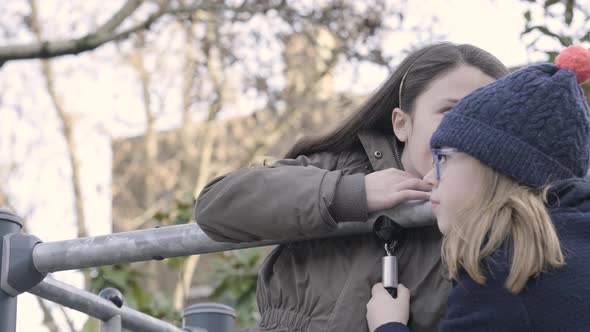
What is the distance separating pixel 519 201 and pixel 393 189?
1.22 feet

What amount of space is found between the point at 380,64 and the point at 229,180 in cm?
555

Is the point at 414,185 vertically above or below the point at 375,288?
above

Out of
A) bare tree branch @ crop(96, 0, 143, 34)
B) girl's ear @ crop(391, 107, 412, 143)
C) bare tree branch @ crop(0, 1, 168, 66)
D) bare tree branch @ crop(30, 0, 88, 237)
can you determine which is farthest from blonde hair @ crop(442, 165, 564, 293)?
bare tree branch @ crop(30, 0, 88, 237)

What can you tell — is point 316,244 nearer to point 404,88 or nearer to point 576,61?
point 404,88

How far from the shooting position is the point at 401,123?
2547 mm

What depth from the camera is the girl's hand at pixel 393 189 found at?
88.0 inches

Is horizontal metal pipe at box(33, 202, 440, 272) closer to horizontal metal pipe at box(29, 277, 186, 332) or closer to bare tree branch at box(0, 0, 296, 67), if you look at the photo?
horizontal metal pipe at box(29, 277, 186, 332)

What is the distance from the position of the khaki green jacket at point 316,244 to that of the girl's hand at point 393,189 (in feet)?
0.07

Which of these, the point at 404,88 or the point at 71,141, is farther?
the point at 71,141

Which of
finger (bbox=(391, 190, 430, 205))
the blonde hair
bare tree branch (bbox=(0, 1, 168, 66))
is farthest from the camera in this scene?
bare tree branch (bbox=(0, 1, 168, 66))

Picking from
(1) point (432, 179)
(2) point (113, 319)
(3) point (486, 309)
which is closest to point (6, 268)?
(2) point (113, 319)

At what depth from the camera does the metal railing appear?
2.52m

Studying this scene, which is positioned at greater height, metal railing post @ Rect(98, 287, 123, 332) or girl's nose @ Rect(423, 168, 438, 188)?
girl's nose @ Rect(423, 168, 438, 188)

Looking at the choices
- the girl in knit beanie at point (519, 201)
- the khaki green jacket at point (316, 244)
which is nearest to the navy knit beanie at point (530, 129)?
the girl in knit beanie at point (519, 201)
